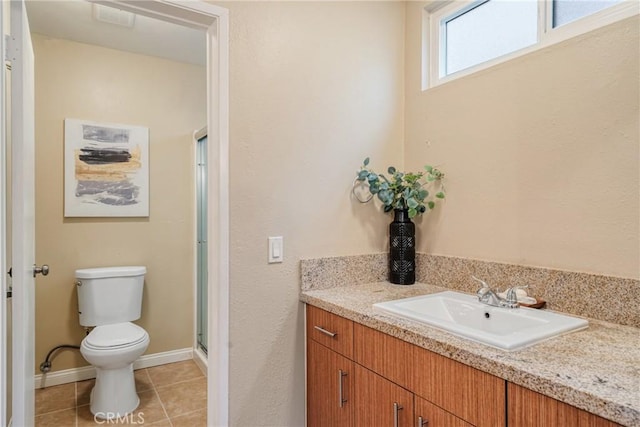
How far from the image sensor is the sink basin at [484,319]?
Result: 102cm

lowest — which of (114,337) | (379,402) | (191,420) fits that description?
(191,420)

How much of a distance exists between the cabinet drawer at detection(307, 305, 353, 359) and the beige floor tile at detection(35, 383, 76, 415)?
183cm

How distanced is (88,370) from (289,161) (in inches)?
90.8

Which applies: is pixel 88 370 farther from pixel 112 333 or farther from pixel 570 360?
pixel 570 360

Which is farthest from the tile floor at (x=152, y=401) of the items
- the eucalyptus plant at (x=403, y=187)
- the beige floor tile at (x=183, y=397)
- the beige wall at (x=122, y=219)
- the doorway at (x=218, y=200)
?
the eucalyptus plant at (x=403, y=187)

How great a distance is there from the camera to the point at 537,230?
1445 mm

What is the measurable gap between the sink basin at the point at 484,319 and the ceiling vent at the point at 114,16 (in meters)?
2.27

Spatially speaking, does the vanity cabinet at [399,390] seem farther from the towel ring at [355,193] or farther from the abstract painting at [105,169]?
the abstract painting at [105,169]

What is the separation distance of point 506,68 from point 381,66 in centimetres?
63

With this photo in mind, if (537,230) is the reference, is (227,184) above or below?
above

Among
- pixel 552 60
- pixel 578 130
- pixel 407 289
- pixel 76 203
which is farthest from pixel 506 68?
pixel 76 203

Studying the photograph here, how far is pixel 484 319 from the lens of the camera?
1.41m

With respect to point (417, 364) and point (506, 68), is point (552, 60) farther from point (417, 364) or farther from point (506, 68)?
point (417, 364)

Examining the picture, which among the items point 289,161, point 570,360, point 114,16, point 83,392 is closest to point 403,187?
point 289,161
